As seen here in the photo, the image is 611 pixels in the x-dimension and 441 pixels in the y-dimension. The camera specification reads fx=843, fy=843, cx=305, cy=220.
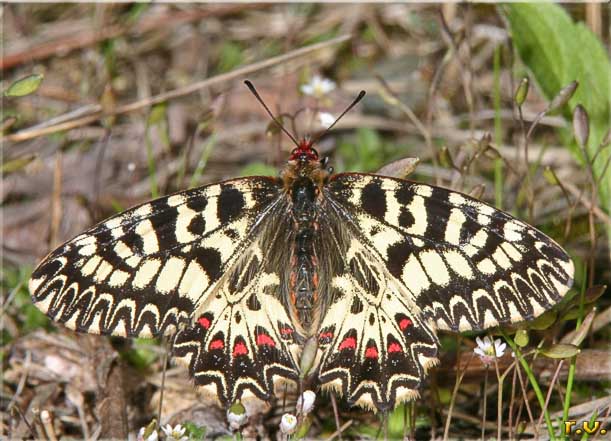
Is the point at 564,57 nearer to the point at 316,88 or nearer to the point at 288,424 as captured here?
the point at 316,88

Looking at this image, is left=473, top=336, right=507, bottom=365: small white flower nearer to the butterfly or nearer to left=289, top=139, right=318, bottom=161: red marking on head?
the butterfly

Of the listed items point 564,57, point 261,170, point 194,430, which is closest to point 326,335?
point 194,430

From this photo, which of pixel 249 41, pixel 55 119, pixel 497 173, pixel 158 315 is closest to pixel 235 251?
pixel 158 315

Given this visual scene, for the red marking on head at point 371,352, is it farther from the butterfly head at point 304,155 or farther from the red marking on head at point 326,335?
the butterfly head at point 304,155

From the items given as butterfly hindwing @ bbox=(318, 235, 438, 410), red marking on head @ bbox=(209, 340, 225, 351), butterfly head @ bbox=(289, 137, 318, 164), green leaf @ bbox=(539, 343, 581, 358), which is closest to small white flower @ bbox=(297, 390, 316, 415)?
butterfly hindwing @ bbox=(318, 235, 438, 410)

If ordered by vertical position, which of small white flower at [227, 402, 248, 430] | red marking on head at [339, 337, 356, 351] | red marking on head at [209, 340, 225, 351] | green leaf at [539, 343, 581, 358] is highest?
red marking on head at [209, 340, 225, 351]
